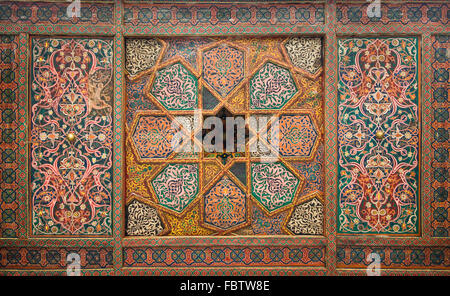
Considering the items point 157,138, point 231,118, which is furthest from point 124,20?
point 231,118

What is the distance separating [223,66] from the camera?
2.36 metres

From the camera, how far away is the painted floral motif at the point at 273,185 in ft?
7.72

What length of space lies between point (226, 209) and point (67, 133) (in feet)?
5.28

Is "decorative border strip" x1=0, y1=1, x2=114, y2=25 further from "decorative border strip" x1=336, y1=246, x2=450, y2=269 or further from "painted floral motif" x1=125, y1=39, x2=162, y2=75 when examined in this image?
"decorative border strip" x1=336, y1=246, x2=450, y2=269

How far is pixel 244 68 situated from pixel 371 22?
121cm

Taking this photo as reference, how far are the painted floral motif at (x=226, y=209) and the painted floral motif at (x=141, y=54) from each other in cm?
133

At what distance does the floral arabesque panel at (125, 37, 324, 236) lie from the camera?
92.7 inches

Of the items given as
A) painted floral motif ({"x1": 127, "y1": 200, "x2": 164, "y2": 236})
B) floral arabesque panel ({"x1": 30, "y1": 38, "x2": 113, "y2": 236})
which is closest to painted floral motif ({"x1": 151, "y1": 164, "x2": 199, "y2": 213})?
painted floral motif ({"x1": 127, "y1": 200, "x2": 164, "y2": 236})

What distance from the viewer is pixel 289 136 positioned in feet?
7.75

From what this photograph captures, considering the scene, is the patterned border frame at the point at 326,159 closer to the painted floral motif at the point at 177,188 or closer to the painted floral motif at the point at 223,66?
the painted floral motif at the point at 223,66

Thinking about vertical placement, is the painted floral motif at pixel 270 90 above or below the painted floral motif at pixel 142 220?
above

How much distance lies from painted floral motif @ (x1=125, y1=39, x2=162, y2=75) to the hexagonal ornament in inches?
50.8

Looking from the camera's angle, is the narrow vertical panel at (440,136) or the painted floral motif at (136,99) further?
the painted floral motif at (136,99)

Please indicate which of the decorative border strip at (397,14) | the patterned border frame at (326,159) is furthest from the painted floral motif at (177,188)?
the decorative border strip at (397,14)
